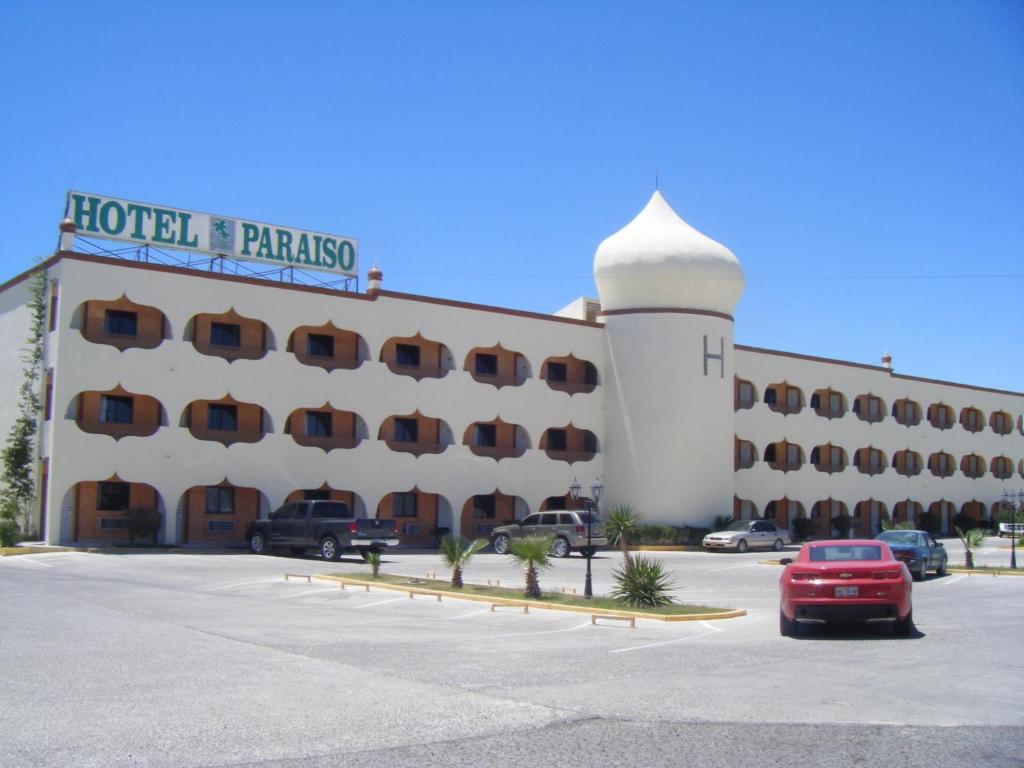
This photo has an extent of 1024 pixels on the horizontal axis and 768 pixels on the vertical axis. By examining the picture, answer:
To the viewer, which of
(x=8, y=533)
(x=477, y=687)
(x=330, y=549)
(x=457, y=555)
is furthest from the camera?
(x=8, y=533)

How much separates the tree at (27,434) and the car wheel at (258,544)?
7.73 m

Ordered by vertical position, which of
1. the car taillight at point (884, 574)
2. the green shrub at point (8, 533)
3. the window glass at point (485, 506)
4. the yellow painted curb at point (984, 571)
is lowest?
the yellow painted curb at point (984, 571)

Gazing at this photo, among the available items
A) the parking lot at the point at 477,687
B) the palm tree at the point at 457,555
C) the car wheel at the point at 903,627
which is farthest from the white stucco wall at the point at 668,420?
the car wheel at the point at 903,627

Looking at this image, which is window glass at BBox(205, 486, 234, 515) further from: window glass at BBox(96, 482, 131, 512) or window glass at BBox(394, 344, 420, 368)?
window glass at BBox(394, 344, 420, 368)

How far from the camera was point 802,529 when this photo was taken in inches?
2080

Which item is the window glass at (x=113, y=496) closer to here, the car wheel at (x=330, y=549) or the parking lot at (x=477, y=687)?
the car wheel at (x=330, y=549)

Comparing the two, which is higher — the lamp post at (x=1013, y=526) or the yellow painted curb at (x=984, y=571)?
the lamp post at (x=1013, y=526)

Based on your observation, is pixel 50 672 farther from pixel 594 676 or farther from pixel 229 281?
pixel 229 281

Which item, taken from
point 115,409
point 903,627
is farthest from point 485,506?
point 903,627

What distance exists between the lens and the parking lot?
7590 mm

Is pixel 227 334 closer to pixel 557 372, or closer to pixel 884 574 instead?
pixel 557 372

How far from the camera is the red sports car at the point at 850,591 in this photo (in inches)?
575

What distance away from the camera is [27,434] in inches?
1414

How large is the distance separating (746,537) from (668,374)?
7715 millimetres
